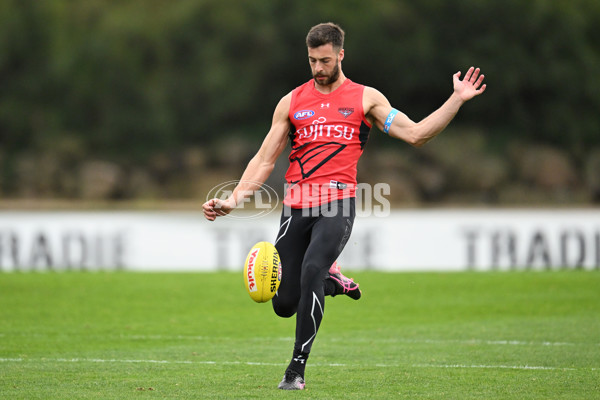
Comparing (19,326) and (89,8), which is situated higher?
(89,8)

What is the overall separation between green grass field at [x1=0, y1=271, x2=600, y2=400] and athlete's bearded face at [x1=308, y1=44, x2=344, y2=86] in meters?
2.26

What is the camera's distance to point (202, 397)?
251 inches

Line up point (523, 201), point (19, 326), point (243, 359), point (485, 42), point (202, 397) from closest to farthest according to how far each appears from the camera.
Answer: point (202, 397)
point (243, 359)
point (19, 326)
point (523, 201)
point (485, 42)

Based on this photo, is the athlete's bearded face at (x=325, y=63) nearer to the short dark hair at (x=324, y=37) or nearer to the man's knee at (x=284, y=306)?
the short dark hair at (x=324, y=37)

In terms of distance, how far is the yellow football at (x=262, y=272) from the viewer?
270 inches

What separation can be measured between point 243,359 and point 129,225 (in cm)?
1246

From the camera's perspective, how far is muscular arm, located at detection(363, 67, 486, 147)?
21.7 ft

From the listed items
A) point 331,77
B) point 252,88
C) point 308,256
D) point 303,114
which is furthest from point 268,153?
point 252,88

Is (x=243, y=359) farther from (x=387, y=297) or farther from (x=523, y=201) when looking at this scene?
(x=523, y=201)

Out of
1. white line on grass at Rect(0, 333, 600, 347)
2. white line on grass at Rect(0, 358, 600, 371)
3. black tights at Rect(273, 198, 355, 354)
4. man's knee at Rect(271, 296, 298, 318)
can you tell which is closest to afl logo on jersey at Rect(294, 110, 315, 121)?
black tights at Rect(273, 198, 355, 354)

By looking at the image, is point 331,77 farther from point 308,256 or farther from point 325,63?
point 308,256

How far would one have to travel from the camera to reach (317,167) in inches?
279

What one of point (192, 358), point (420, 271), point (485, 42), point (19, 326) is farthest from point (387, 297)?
point (485, 42)

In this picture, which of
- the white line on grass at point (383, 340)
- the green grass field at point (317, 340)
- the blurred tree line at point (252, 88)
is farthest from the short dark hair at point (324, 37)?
the blurred tree line at point (252, 88)
